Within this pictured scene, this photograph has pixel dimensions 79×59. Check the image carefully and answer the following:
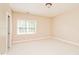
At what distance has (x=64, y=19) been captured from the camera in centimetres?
679

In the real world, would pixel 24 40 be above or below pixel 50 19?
below

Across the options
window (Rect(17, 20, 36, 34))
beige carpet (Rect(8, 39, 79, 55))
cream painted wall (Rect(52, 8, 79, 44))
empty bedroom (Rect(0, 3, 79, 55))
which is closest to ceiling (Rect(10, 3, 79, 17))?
empty bedroom (Rect(0, 3, 79, 55))

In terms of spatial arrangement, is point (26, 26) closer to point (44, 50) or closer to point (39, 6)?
point (39, 6)

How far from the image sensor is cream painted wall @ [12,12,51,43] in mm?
6352

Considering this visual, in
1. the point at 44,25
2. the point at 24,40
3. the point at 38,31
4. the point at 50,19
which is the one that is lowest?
the point at 24,40

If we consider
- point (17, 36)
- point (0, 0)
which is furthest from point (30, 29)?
point (0, 0)

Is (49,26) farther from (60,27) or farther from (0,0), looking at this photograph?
(0,0)

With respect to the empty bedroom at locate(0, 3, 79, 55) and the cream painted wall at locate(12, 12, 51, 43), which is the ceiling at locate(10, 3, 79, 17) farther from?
the cream painted wall at locate(12, 12, 51, 43)

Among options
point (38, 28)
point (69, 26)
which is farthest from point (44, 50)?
point (38, 28)

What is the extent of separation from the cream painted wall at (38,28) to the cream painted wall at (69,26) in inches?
36.0

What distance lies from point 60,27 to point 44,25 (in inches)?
60.2

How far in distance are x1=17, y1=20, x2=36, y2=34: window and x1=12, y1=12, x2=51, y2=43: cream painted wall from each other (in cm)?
28

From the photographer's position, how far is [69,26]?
241 inches

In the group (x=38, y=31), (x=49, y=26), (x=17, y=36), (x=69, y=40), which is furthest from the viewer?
(x=49, y=26)
